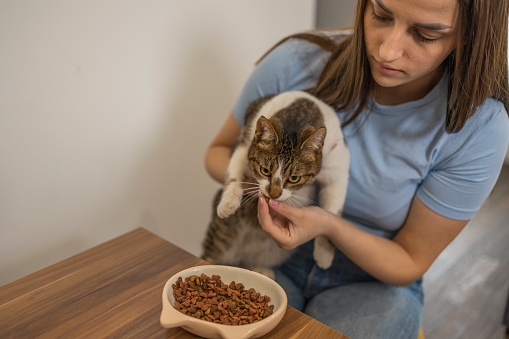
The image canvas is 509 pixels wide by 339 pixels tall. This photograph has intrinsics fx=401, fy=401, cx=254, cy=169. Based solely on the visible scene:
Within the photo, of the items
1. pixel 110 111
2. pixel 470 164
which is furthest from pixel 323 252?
pixel 110 111

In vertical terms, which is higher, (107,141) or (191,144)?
(107,141)

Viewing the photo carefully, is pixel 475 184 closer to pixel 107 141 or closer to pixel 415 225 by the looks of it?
pixel 415 225

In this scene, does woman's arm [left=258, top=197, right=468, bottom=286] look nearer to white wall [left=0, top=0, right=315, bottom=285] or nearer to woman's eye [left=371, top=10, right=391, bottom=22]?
woman's eye [left=371, top=10, right=391, bottom=22]

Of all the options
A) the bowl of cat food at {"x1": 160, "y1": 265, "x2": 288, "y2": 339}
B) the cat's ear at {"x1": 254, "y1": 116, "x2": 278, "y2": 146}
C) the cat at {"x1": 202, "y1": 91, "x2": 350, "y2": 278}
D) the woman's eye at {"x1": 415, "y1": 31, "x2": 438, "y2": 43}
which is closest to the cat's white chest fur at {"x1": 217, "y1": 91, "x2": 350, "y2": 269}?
the cat at {"x1": 202, "y1": 91, "x2": 350, "y2": 278}

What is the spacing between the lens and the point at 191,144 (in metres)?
1.89

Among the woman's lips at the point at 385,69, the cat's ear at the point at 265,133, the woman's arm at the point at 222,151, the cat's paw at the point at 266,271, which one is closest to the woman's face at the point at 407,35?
the woman's lips at the point at 385,69

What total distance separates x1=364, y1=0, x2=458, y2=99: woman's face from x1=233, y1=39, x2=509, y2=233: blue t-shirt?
195 mm

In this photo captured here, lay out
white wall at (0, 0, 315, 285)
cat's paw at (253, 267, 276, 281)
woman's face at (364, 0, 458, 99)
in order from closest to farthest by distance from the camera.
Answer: woman's face at (364, 0, 458, 99) → white wall at (0, 0, 315, 285) → cat's paw at (253, 267, 276, 281)

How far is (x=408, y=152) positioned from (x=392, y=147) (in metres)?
0.05

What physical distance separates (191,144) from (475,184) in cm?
119

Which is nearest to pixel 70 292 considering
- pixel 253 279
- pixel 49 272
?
pixel 49 272

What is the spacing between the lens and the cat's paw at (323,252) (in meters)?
1.28

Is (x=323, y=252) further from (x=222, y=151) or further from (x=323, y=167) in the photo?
(x=222, y=151)

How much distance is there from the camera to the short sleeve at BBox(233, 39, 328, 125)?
→ 134 centimetres
